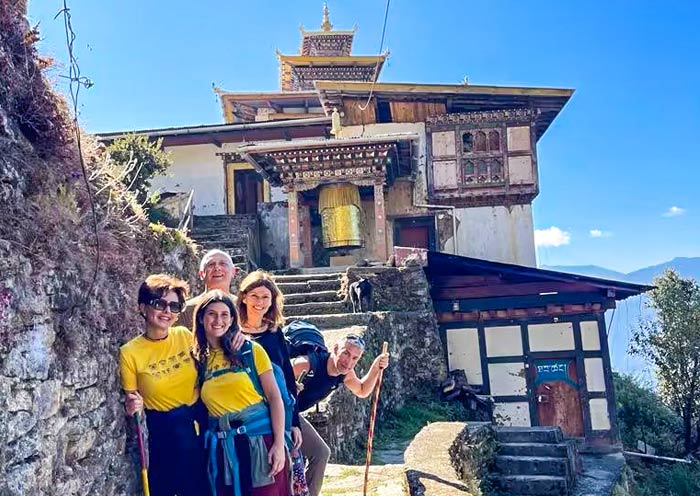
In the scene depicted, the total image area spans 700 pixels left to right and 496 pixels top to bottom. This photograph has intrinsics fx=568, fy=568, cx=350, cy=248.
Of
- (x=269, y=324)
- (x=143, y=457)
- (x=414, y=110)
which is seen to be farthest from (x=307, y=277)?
(x=143, y=457)

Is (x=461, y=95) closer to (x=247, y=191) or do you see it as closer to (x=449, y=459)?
(x=247, y=191)

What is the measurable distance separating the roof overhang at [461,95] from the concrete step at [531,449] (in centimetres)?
1010

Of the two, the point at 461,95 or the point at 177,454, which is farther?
the point at 461,95

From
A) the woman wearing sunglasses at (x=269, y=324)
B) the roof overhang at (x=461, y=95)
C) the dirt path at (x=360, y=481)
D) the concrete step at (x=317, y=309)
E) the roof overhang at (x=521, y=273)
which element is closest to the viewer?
the woman wearing sunglasses at (x=269, y=324)

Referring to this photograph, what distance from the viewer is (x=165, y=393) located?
2746 mm

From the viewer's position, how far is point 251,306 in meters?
3.23

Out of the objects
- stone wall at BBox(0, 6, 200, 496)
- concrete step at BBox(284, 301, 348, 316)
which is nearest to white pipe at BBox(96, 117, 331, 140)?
concrete step at BBox(284, 301, 348, 316)

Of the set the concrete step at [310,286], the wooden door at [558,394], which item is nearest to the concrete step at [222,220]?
the concrete step at [310,286]

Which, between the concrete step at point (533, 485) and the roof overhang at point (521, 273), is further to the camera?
the roof overhang at point (521, 273)

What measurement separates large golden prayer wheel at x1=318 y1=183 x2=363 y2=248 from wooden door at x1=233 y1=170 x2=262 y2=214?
16.3ft

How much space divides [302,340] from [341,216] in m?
9.39

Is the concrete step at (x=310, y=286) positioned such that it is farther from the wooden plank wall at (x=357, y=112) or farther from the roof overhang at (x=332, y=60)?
the roof overhang at (x=332, y=60)

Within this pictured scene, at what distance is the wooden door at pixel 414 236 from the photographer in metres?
16.3

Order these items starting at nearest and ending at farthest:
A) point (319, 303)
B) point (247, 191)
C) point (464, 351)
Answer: point (319, 303) → point (464, 351) → point (247, 191)
